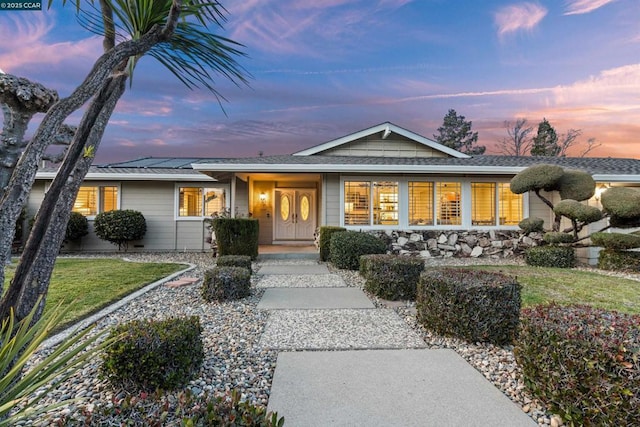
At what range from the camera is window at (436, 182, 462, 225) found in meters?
10.1

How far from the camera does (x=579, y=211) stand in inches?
313

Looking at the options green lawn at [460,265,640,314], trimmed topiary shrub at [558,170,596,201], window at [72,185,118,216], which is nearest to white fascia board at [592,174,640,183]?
trimmed topiary shrub at [558,170,596,201]

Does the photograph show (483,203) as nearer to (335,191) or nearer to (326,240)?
(335,191)

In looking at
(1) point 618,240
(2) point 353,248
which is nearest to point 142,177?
(2) point 353,248

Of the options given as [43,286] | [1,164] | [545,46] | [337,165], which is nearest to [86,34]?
[1,164]

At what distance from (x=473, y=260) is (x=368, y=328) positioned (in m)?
6.82

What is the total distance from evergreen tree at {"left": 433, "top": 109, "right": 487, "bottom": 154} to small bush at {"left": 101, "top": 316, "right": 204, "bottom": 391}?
33.7 metres

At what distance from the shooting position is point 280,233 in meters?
12.8

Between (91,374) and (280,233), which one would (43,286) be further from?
(280,233)

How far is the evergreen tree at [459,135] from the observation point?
32.4 meters

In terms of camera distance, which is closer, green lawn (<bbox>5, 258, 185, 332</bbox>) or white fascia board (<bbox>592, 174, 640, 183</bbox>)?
green lawn (<bbox>5, 258, 185, 332</bbox>)

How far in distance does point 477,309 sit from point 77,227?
11.9 meters

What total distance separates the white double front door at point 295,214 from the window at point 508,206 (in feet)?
21.5

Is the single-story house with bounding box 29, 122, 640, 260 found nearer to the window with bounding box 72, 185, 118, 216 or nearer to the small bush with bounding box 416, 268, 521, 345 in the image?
the window with bounding box 72, 185, 118, 216
